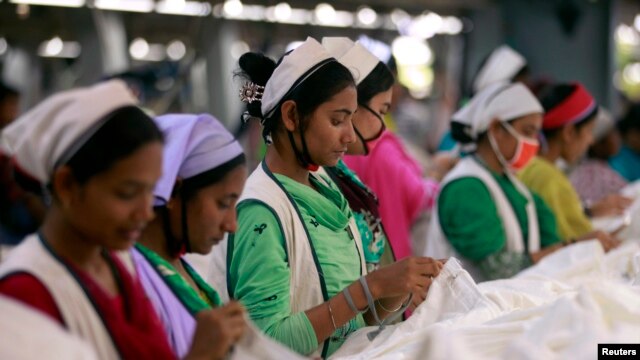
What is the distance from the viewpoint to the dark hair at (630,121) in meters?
7.78

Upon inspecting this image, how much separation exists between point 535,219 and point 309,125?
2046 millimetres

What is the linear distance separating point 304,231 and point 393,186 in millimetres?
1997

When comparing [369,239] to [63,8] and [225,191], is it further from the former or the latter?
[63,8]

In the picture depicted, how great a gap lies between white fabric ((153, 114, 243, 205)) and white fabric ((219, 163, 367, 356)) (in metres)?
0.40

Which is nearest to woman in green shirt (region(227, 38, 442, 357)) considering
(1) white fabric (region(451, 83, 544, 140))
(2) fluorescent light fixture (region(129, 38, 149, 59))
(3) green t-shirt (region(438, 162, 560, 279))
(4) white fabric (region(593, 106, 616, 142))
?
(3) green t-shirt (region(438, 162, 560, 279))

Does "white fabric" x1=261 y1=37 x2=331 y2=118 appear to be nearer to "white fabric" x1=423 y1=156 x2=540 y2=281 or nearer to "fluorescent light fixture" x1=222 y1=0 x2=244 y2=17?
"white fabric" x1=423 y1=156 x2=540 y2=281

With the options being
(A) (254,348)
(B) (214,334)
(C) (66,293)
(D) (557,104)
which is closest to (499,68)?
(D) (557,104)

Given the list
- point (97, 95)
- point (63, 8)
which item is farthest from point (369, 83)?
point (63, 8)

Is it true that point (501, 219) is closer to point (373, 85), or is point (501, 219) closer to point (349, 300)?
point (373, 85)

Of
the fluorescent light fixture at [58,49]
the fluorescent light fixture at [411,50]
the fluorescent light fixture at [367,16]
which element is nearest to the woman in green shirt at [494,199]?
the fluorescent light fixture at [367,16]

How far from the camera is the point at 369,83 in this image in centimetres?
366

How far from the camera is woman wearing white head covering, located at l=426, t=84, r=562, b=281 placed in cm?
427

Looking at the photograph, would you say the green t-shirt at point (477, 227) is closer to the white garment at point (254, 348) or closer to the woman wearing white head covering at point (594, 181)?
the woman wearing white head covering at point (594, 181)

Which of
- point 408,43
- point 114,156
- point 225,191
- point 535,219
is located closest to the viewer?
point 114,156
